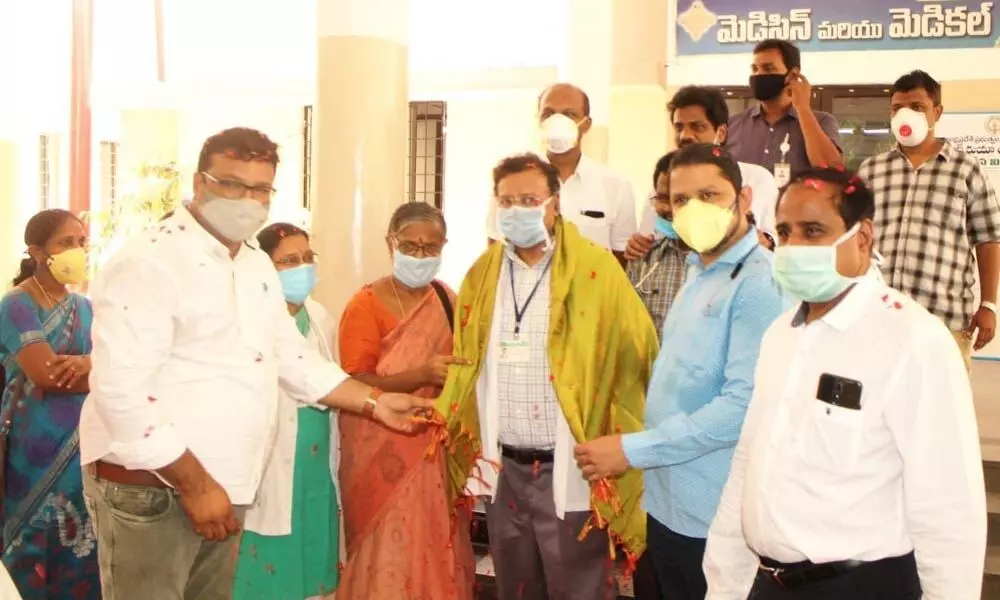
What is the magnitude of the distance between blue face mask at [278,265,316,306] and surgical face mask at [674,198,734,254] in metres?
1.47

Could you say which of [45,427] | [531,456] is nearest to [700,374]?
[531,456]

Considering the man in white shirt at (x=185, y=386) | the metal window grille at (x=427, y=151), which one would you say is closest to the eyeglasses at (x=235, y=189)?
the man in white shirt at (x=185, y=386)

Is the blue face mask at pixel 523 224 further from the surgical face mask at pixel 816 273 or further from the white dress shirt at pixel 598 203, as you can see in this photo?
the surgical face mask at pixel 816 273

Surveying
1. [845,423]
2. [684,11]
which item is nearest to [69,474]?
[845,423]

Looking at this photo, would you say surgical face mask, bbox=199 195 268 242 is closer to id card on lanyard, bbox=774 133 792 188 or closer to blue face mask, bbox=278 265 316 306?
blue face mask, bbox=278 265 316 306

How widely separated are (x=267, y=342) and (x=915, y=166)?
8.92ft

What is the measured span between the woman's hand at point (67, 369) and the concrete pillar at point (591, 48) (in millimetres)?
5223

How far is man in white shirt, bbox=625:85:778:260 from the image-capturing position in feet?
10.8

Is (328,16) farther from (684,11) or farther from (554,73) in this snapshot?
(554,73)

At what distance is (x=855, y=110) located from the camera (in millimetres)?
7922

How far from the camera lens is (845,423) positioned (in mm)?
1765

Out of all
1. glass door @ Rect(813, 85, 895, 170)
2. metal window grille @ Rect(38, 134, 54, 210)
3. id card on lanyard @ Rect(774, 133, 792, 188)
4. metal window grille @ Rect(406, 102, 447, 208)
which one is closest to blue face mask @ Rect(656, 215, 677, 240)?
id card on lanyard @ Rect(774, 133, 792, 188)

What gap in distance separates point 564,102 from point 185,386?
195 cm

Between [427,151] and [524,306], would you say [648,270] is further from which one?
[427,151]
